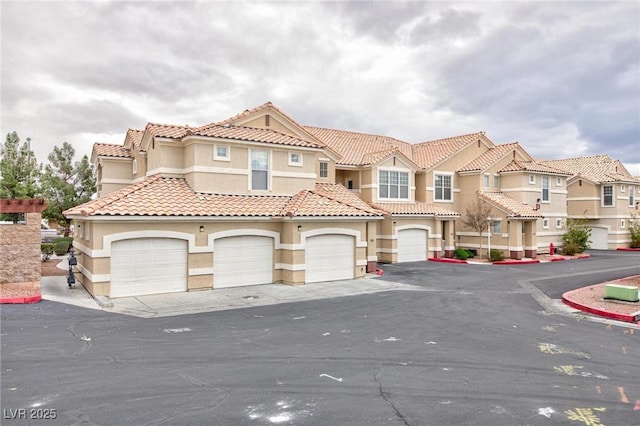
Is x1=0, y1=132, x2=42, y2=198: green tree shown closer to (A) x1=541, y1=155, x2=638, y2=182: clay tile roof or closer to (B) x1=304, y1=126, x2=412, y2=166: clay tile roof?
(B) x1=304, y1=126, x2=412, y2=166: clay tile roof

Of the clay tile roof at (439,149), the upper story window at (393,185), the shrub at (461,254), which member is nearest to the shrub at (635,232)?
the clay tile roof at (439,149)

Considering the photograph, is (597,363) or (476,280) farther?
(476,280)

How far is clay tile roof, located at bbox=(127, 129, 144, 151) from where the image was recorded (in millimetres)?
23348

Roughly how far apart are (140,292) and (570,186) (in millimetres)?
42232

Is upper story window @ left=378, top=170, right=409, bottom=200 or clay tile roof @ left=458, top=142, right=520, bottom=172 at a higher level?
clay tile roof @ left=458, top=142, right=520, bottom=172

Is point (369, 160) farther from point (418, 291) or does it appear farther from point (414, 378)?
point (414, 378)

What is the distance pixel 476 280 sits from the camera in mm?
21328

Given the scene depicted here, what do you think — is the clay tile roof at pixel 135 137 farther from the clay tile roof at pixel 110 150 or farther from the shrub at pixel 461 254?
the shrub at pixel 461 254

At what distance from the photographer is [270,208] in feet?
63.7

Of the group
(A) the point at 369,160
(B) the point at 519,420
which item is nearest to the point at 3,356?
(B) the point at 519,420

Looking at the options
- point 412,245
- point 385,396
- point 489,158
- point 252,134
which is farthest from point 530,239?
point 385,396

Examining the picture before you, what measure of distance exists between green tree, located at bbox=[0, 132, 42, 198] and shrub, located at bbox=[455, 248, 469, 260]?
99.1 ft

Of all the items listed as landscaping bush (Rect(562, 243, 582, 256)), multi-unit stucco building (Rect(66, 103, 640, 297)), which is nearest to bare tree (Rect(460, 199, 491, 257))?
multi-unit stucco building (Rect(66, 103, 640, 297))

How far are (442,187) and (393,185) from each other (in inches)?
197
